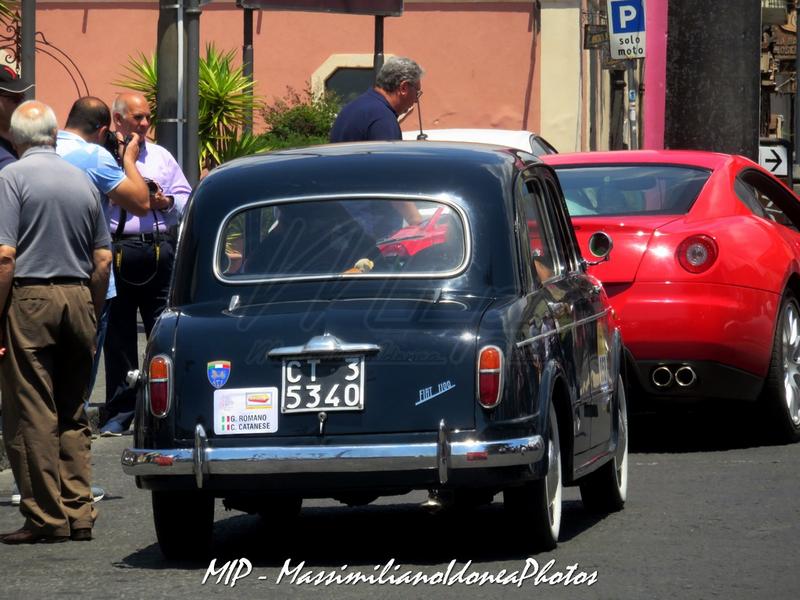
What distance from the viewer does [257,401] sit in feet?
22.3

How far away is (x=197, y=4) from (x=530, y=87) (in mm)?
19968

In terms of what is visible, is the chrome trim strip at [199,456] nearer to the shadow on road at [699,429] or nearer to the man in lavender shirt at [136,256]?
the shadow on road at [699,429]

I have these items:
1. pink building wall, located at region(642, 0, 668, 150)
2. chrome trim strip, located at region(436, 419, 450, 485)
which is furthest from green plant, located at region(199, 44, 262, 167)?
pink building wall, located at region(642, 0, 668, 150)

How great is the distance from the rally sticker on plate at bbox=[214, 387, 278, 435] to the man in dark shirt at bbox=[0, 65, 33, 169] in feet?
8.33

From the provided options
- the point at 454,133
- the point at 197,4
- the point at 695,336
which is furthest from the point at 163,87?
the point at 695,336

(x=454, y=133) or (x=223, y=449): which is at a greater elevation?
(x=454, y=133)

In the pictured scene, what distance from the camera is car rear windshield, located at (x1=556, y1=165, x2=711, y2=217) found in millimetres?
10758

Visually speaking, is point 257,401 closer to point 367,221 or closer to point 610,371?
point 367,221

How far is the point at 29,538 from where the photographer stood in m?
7.77

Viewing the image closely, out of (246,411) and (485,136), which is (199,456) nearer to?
(246,411)

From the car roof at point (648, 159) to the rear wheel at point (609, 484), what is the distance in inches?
111

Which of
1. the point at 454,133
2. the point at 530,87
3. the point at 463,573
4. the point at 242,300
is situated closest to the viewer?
the point at 463,573

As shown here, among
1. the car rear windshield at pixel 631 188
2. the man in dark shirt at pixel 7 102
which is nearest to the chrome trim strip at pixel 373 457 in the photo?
the man in dark shirt at pixel 7 102

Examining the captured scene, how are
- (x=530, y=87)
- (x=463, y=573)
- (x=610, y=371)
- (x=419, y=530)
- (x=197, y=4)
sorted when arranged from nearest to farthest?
(x=463, y=573), (x=419, y=530), (x=610, y=371), (x=197, y=4), (x=530, y=87)
